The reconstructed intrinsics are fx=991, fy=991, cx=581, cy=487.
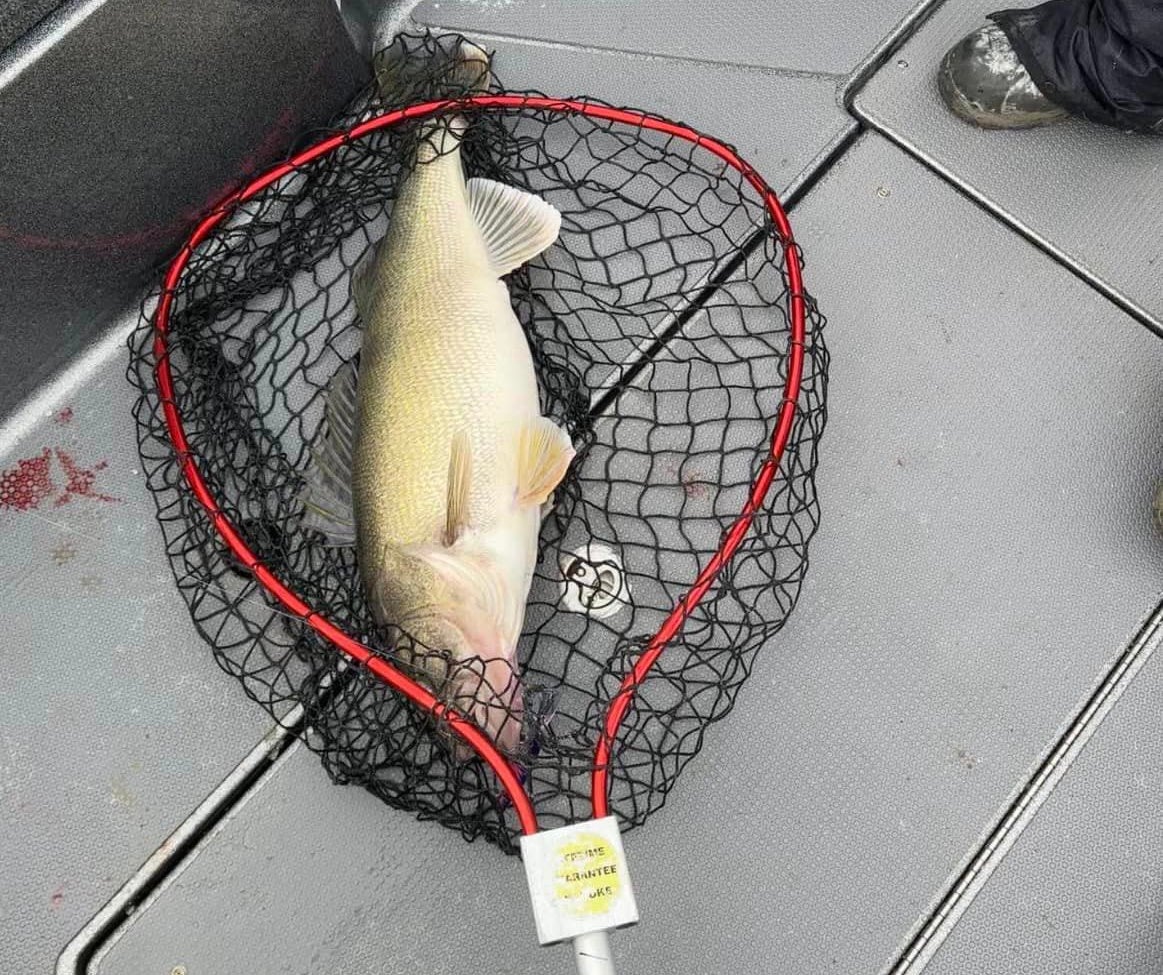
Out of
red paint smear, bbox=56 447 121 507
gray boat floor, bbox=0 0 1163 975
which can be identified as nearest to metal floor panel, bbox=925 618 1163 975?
gray boat floor, bbox=0 0 1163 975

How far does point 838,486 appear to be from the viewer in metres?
2.11

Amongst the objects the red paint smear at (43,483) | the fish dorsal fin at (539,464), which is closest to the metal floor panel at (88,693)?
the red paint smear at (43,483)

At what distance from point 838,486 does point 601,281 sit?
27.7 inches

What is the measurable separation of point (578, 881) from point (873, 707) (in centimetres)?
79

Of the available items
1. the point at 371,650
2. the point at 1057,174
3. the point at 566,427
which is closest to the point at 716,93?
the point at 1057,174

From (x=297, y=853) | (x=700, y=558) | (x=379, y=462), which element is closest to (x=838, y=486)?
(x=700, y=558)

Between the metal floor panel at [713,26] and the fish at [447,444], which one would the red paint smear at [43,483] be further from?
the metal floor panel at [713,26]

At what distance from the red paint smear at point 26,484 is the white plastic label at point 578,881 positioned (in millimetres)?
1391

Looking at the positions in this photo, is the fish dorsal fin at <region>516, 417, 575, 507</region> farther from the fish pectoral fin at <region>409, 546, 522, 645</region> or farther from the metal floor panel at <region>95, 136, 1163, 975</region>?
the metal floor panel at <region>95, 136, 1163, 975</region>

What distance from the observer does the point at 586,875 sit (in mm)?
1453

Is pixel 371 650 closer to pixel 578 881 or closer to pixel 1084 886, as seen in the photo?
pixel 578 881

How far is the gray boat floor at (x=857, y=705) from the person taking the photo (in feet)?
6.08

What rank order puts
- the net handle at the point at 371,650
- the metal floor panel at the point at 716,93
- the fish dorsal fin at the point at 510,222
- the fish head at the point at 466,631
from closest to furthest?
1. the net handle at the point at 371,650
2. the fish head at the point at 466,631
3. the fish dorsal fin at the point at 510,222
4. the metal floor panel at the point at 716,93

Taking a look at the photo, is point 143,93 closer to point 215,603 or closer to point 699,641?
point 215,603
